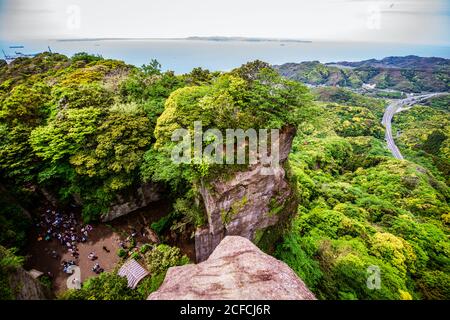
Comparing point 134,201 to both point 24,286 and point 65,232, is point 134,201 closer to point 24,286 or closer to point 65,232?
point 65,232

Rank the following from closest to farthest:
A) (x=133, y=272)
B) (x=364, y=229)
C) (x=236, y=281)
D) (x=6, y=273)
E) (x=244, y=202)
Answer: (x=236, y=281) → (x=6, y=273) → (x=244, y=202) → (x=133, y=272) → (x=364, y=229)

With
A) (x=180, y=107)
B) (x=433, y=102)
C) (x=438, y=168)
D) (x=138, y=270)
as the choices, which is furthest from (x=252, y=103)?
(x=433, y=102)

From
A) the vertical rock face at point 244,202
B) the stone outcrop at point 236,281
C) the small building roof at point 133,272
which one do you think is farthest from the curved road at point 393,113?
the small building roof at point 133,272

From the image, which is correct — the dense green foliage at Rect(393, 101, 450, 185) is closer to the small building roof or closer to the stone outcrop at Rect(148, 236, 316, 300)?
the stone outcrop at Rect(148, 236, 316, 300)

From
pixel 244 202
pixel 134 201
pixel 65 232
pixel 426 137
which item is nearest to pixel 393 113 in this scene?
pixel 426 137
